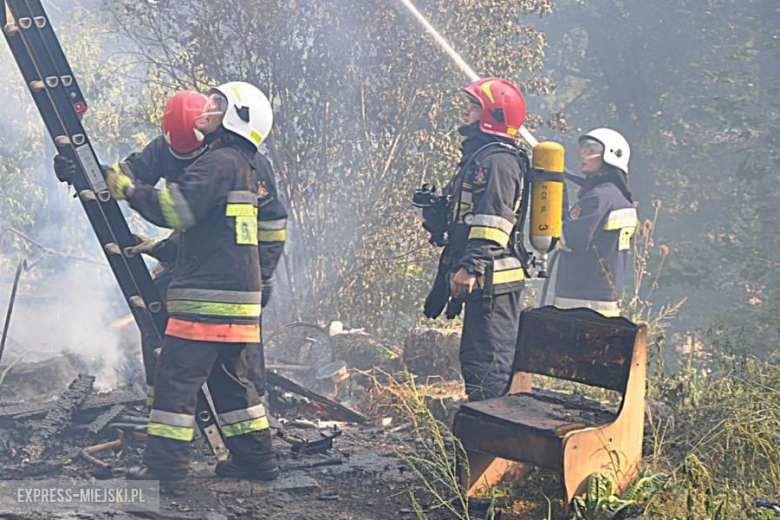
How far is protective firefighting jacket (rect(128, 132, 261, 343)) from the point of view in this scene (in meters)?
4.79

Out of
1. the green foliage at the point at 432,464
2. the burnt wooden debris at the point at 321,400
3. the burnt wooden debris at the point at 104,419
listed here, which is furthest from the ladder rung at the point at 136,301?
the burnt wooden debris at the point at 321,400

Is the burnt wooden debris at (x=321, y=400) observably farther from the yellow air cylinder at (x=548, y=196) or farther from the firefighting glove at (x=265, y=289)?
Answer: the yellow air cylinder at (x=548, y=196)

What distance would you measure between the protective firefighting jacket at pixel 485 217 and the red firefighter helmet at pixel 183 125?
5.57 feet

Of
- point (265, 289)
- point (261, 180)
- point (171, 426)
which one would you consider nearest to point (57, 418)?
point (171, 426)

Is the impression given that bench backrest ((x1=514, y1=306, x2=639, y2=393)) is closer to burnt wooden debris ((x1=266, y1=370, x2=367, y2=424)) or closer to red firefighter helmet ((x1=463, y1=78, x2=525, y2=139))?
red firefighter helmet ((x1=463, y1=78, x2=525, y2=139))

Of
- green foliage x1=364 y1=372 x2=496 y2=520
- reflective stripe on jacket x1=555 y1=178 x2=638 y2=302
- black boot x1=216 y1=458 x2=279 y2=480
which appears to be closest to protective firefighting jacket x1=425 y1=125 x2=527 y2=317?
green foliage x1=364 y1=372 x2=496 y2=520

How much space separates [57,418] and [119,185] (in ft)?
5.88

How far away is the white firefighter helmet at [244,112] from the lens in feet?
16.6

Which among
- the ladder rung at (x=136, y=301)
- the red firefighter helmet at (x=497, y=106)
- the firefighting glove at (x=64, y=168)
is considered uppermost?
the red firefighter helmet at (x=497, y=106)

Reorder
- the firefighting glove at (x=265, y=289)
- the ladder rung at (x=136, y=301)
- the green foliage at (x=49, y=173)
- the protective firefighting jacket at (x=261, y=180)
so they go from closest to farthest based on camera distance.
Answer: the ladder rung at (x=136, y=301), the protective firefighting jacket at (x=261, y=180), the firefighting glove at (x=265, y=289), the green foliage at (x=49, y=173)

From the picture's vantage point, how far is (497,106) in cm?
578

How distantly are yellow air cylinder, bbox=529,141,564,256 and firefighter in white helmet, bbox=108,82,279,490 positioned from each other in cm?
173

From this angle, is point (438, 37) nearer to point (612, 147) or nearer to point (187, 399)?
point (612, 147)

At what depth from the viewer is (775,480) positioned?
452 centimetres
